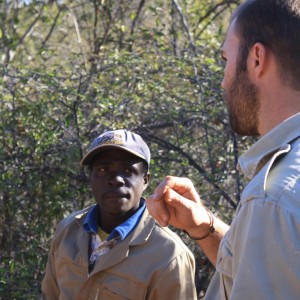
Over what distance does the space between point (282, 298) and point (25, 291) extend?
121 inches

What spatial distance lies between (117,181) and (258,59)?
5.25ft

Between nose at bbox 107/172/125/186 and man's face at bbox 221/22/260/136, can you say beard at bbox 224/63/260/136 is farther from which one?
nose at bbox 107/172/125/186

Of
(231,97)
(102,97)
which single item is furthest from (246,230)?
(102,97)

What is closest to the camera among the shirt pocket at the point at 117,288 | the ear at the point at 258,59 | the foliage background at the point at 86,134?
the ear at the point at 258,59

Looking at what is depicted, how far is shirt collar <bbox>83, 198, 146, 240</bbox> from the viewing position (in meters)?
3.10

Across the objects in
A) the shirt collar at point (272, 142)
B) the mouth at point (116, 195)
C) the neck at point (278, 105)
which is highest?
the neck at point (278, 105)

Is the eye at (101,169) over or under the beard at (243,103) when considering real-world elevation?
under

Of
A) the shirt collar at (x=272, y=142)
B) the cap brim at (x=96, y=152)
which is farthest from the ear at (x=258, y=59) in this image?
the cap brim at (x=96, y=152)

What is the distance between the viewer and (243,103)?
5.86 feet

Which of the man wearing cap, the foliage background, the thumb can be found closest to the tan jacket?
the man wearing cap

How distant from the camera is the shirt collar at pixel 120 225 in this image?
3100mm

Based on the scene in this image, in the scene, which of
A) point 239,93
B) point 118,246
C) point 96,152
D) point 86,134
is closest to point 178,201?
point 239,93

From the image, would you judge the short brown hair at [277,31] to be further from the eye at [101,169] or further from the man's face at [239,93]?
the eye at [101,169]

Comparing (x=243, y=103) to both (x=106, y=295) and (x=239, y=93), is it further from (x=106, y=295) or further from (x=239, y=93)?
(x=106, y=295)
